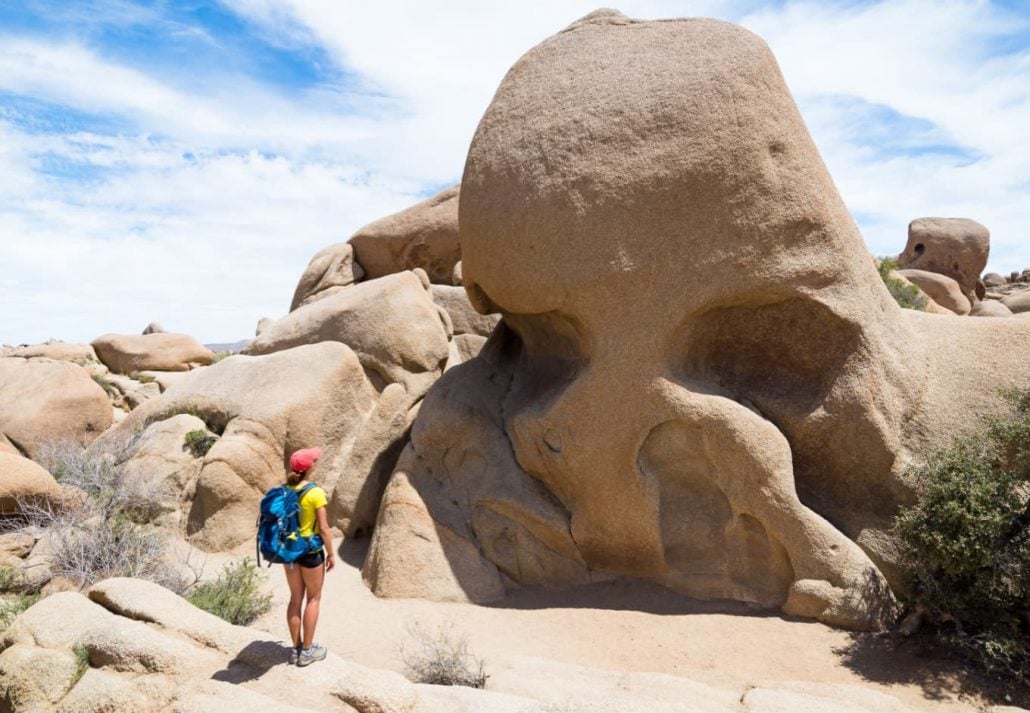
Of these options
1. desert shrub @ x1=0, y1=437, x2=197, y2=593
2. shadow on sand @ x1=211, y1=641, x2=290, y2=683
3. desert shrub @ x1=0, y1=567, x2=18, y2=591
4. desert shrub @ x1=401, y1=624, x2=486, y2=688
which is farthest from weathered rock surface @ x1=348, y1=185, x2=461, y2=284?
shadow on sand @ x1=211, y1=641, x2=290, y2=683

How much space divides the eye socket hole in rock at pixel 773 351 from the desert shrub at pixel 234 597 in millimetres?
4122

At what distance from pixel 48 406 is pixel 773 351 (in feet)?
32.0

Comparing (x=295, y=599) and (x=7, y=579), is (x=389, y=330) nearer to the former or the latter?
(x=7, y=579)

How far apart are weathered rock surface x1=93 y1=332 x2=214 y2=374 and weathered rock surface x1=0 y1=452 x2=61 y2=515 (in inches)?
467

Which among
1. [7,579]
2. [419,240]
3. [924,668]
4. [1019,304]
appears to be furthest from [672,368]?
[1019,304]

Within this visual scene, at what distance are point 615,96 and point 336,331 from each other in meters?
4.97

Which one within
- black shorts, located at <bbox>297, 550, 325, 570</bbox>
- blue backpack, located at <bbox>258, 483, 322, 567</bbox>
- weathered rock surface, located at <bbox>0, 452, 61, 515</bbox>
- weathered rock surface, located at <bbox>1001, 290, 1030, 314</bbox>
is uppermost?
weathered rock surface, located at <bbox>1001, 290, 1030, 314</bbox>

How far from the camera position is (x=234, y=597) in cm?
630

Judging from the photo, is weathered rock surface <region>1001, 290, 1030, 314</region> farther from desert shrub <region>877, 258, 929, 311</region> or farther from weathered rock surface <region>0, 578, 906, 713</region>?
weathered rock surface <region>0, 578, 906, 713</region>

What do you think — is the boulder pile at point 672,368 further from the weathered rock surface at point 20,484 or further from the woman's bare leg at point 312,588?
the woman's bare leg at point 312,588

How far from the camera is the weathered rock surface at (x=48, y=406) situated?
10695 mm

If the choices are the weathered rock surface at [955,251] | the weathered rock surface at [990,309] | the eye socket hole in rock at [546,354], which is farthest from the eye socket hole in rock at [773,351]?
the weathered rock surface at [955,251]

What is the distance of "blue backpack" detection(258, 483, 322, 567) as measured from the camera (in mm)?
4570

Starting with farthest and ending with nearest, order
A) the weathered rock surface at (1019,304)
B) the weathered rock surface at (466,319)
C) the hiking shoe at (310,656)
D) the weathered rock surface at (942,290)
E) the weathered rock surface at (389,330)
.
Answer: the weathered rock surface at (942,290) < the weathered rock surface at (1019,304) < the weathered rock surface at (466,319) < the weathered rock surface at (389,330) < the hiking shoe at (310,656)
